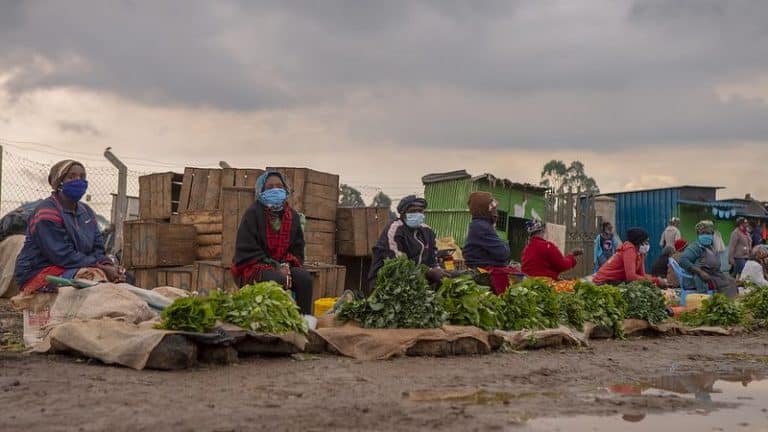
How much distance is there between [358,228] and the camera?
12531mm

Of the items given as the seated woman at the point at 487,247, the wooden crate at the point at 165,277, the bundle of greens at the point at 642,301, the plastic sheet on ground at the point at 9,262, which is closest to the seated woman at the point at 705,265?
the bundle of greens at the point at 642,301

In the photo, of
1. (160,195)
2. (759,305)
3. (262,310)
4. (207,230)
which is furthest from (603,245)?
(262,310)

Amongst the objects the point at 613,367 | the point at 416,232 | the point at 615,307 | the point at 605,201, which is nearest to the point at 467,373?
the point at 613,367

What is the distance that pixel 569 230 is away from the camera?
2517cm

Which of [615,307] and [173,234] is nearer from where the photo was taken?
[615,307]

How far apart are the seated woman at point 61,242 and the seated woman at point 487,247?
4530 millimetres

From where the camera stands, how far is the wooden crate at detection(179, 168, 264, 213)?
40.0 feet

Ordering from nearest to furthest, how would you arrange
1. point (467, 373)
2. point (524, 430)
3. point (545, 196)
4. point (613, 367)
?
point (524, 430) → point (467, 373) → point (613, 367) → point (545, 196)

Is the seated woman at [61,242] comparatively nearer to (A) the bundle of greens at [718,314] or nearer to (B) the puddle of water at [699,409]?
(B) the puddle of water at [699,409]

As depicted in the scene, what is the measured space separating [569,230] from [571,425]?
20713mm

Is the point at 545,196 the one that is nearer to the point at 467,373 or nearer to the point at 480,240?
the point at 480,240

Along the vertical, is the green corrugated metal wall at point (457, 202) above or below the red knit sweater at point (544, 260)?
above

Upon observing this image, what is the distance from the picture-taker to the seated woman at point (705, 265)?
45.3 feet

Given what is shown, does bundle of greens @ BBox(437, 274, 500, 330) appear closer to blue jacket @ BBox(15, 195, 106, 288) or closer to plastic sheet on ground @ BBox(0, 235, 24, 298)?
blue jacket @ BBox(15, 195, 106, 288)
